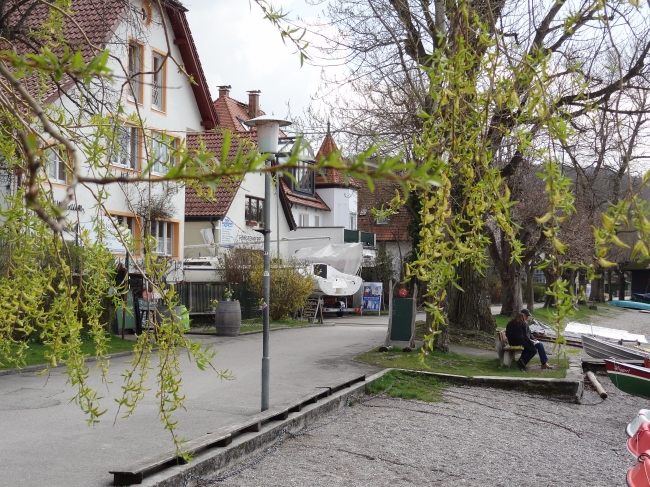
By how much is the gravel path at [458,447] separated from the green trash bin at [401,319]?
400 cm

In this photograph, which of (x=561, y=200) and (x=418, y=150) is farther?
(x=418, y=150)

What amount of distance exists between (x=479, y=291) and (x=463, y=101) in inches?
837

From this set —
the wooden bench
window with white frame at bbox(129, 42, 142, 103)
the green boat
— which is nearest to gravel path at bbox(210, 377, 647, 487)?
the green boat

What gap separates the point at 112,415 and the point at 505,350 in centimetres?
1058

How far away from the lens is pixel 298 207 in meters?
51.9

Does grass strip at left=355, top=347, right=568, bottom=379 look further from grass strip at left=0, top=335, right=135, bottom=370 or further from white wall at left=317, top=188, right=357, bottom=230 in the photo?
white wall at left=317, top=188, right=357, bottom=230

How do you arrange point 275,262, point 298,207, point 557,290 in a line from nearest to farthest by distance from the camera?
point 557,290 → point 275,262 → point 298,207

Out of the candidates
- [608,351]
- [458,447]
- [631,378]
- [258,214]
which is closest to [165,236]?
[258,214]

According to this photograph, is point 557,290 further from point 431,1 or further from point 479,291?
point 479,291

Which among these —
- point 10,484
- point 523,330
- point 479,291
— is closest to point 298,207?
point 479,291

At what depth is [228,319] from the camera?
24.8 meters

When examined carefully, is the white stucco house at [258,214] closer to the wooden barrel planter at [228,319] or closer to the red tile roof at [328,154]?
the red tile roof at [328,154]

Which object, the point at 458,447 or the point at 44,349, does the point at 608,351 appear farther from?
the point at 44,349

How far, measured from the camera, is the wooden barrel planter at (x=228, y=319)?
975 inches
